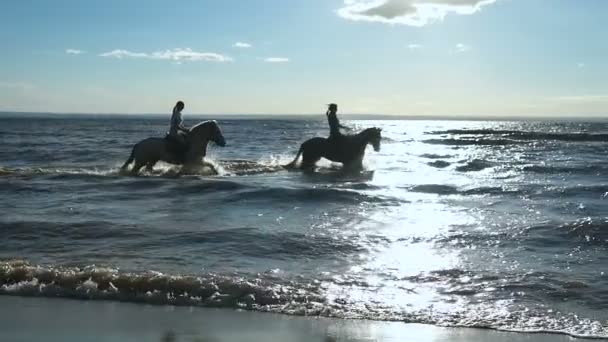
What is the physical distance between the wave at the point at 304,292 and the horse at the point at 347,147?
1250 cm

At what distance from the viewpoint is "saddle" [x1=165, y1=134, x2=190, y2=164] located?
1847 cm

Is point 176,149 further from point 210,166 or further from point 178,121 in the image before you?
point 210,166

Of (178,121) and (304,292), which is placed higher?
(178,121)

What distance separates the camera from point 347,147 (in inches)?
809

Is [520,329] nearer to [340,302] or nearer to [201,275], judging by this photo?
[340,302]

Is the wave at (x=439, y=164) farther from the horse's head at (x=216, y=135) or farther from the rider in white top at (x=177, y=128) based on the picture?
the rider in white top at (x=177, y=128)

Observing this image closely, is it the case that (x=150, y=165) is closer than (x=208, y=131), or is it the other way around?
(x=208, y=131)

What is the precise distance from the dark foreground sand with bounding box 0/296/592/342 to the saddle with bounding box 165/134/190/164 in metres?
12.1

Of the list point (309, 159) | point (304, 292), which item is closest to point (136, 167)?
point (309, 159)

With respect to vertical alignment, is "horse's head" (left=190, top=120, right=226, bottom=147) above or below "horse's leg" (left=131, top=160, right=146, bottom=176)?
above

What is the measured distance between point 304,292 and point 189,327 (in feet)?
5.03

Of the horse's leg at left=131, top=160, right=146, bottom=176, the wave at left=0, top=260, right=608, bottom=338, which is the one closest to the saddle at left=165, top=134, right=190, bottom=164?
the horse's leg at left=131, top=160, right=146, bottom=176

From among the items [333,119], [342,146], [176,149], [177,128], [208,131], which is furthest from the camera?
[342,146]

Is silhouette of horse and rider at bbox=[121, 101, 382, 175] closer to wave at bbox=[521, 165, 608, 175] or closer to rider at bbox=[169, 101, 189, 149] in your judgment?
rider at bbox=[169, 101, 189, 149]
